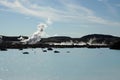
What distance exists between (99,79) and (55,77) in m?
7.52

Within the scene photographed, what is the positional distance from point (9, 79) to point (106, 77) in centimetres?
1691

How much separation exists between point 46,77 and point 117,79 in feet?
39.6

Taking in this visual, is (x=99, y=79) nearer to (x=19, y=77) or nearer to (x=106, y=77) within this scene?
(x=106, y=77)

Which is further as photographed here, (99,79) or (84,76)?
(84,76)

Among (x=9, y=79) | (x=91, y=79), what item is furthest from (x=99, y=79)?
(x=9, y=79)

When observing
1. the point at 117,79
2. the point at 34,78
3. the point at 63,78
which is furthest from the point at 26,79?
the point at 117,79

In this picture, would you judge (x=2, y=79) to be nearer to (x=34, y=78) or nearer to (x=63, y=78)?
(x=34, y=78)

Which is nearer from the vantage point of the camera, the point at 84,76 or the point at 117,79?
the point at 117,79

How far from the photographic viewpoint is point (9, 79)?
66.1 meters

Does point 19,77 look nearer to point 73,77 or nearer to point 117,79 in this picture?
point 73,77

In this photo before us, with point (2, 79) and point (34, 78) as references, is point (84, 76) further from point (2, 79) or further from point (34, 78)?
point (2, 79)

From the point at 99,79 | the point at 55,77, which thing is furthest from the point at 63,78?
the point at 99,79

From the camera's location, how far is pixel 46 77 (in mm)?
68312

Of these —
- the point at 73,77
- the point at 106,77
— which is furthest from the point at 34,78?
the point at 106,77
